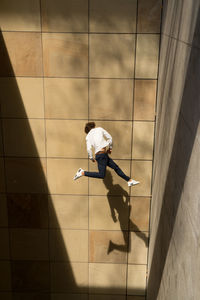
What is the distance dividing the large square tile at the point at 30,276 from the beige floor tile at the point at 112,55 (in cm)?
349

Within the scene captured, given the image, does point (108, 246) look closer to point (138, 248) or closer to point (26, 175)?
point (138, 248)

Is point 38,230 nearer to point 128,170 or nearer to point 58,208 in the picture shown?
point 58,208

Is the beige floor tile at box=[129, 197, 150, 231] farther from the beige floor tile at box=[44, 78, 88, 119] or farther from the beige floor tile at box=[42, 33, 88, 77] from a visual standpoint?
the beige floor tile at box=[42, 33, 88, 77]

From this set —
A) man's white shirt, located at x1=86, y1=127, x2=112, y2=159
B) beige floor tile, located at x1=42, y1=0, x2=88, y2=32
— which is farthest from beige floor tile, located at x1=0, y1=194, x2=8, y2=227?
beige floor tile, located at x1=42, y1=0, x2=88, y2=32

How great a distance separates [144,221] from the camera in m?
5.91

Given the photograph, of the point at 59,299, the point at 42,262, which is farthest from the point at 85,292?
the point at 42,262

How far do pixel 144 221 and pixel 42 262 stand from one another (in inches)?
77.4

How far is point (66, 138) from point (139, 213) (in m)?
1.75

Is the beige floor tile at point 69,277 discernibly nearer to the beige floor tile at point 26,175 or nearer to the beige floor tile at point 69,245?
the beige floor tile at point 69,245

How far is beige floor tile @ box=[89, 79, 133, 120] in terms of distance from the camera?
17.2 ft

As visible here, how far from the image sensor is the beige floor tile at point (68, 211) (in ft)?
19.1

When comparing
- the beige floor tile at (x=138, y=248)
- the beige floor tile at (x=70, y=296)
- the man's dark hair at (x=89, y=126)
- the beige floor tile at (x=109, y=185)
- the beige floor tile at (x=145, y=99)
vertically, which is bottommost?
the beige floor tile at (x=70, y=296)

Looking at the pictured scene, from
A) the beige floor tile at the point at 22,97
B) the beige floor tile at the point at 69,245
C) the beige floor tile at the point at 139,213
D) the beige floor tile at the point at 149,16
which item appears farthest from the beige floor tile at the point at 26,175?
the beige floor tile at the point at 149,16

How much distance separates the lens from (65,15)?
5.00 metres
